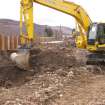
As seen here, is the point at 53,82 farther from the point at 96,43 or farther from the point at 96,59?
the point at 96,43

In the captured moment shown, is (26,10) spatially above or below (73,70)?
above

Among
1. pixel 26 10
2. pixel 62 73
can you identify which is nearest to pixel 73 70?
pixel 62 73

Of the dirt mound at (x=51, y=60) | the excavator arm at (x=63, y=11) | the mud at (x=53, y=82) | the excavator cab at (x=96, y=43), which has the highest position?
the excavator arm at (x=63, y=11)

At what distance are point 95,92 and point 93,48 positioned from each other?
6099 mm

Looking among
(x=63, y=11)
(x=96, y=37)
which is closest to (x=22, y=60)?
(x=96, y=37)

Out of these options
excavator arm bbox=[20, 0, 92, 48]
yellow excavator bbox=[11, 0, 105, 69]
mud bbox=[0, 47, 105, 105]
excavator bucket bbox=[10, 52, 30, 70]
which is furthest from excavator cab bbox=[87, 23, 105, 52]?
→ excavator bucket bbox=[10, 52, 30, 70]

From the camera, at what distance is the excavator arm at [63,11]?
17.1 m

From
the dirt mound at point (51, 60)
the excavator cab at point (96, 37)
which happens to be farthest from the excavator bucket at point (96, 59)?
the dirt mound at point (51, 60)

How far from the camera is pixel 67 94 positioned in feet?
36.0

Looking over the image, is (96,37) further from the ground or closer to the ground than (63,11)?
closer to the ground

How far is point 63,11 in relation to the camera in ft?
61.3

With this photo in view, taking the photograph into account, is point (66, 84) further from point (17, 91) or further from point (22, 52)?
point (22, 52)

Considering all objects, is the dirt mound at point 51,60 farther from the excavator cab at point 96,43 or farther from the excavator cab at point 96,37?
the excavator cab at point 96,37

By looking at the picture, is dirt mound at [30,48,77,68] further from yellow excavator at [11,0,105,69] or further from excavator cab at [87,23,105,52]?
excavator cab at [87,23,105,52]
